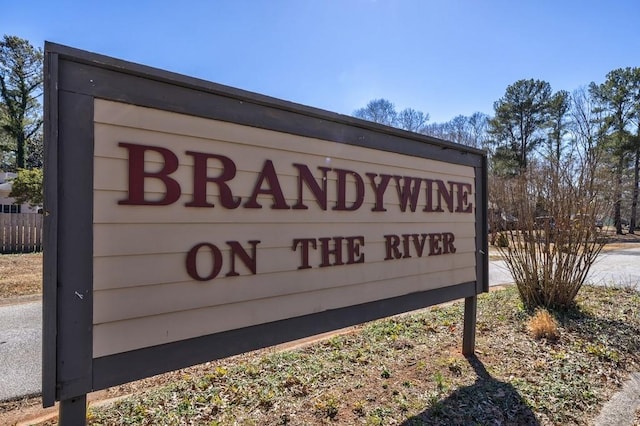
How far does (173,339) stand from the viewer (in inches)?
82.9

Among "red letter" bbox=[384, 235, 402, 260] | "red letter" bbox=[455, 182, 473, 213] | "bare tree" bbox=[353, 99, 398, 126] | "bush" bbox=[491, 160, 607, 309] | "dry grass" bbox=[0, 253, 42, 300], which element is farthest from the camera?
"bare tree" bbox=[353, 99, 398, 126]

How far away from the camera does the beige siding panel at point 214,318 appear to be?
6.34ft

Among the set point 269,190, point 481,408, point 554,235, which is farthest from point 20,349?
point 554,235

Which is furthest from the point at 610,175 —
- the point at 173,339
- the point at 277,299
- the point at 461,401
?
the point at 173,339

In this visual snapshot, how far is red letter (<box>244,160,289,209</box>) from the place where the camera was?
241cm

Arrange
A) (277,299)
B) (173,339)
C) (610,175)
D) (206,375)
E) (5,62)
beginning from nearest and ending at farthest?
(173,339), (277,299), (206,375), (610,175), (5,62)

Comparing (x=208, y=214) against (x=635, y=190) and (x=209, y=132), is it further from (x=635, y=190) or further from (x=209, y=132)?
(x=635, y=190)

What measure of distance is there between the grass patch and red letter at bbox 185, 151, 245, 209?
1.54 m

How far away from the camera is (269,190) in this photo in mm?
2494

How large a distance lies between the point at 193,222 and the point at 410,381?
2.38 metres

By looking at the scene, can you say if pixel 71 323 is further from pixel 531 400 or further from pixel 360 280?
pixel 531 400

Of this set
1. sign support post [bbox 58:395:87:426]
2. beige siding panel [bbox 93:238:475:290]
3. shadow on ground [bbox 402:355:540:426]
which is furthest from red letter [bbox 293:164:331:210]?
shadow on ground [bbox 402:355:540:426]

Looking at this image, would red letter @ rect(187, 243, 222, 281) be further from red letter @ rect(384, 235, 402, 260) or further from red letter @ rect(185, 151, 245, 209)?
red letter @ rect(384, 235, 402, 260)

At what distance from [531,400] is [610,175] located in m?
4.87
